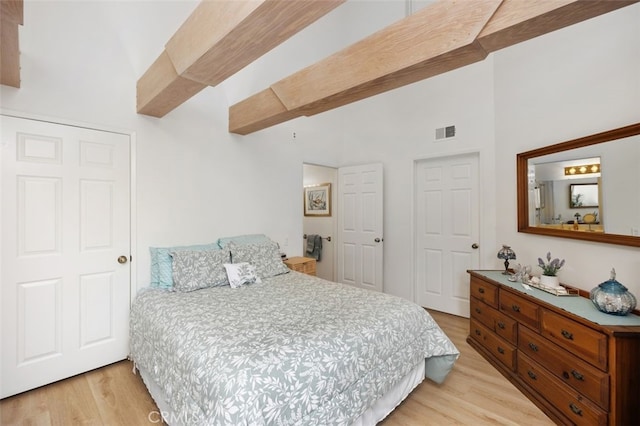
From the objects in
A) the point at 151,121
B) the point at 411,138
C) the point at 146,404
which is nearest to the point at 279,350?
the point at 146,404

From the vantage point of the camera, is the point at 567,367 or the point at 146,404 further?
the point at 146,404

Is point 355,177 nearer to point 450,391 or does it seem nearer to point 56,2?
point 450,391

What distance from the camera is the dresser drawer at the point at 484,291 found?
245 cm

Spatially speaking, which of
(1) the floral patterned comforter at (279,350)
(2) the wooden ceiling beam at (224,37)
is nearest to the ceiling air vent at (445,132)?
(1) the floral patterned comforter at (279,350)

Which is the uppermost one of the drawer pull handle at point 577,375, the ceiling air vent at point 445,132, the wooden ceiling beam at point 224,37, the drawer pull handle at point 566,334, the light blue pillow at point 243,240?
the ceiling air vent at point 445,132

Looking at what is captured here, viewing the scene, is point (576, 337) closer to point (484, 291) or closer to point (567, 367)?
point (567, 367)

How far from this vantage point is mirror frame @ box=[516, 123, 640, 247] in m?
1.85

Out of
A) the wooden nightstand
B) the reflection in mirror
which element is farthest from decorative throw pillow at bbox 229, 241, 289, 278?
the reflection in mirror

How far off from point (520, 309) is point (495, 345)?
47 centimetres

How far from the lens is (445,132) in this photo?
11.6 feet

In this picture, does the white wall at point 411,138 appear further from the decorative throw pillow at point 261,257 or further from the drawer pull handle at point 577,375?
the decorative throw pillow at point 261,257

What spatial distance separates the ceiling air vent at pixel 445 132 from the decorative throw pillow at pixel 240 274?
2.78 metres

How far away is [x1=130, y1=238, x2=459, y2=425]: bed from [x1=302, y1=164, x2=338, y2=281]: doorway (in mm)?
2448

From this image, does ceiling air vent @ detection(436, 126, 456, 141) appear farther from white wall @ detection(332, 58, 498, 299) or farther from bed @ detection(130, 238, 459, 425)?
bed @ detection(130, 238, 459, 425)
